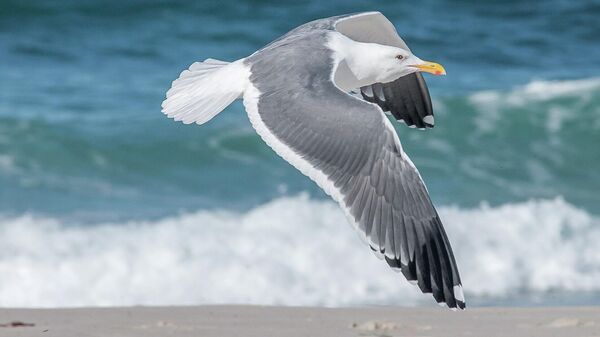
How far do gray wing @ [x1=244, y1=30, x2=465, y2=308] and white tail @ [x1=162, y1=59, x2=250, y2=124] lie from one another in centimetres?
22

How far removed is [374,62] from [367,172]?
1030 mm

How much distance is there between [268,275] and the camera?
7.53 m

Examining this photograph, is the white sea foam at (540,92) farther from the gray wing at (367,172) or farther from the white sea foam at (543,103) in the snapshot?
the gray wing at (367,172)

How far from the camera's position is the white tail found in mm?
5211

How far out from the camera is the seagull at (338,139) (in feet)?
15.4

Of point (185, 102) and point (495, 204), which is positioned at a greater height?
point (185, 102)

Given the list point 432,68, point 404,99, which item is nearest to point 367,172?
point 432,68

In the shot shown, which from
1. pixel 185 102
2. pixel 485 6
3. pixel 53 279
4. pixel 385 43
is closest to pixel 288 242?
pixel 53 279

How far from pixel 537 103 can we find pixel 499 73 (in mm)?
1377

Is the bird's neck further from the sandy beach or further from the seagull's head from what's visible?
the sandy beach

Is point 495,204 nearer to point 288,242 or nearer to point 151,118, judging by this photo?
point 288,242

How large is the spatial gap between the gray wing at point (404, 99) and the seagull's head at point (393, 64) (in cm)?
53

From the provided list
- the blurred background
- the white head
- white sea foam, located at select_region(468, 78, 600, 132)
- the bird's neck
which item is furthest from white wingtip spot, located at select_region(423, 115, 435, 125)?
white sea foam, located at select_region(468, 78, 600, 132)

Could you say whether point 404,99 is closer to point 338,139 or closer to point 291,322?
point 291,322
